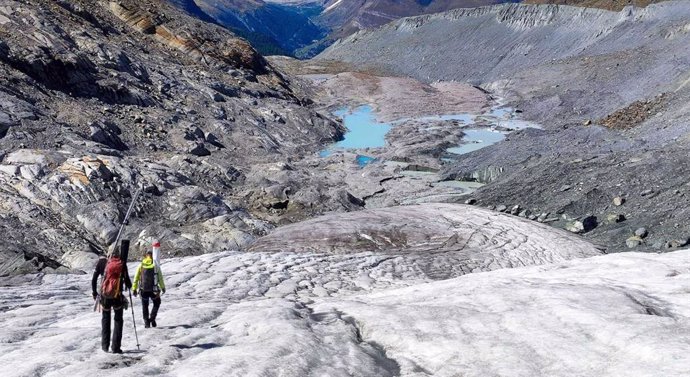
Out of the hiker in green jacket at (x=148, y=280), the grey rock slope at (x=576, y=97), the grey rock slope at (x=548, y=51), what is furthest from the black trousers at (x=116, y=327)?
the grey rock slope at (x=548, y=51)

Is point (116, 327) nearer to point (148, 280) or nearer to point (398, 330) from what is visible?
point (148, 280)

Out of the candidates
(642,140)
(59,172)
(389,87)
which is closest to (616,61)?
(389,87)

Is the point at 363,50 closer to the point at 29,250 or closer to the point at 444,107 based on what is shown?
the point at 444,107

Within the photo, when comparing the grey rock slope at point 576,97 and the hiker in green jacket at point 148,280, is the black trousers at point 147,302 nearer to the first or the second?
the hiker in green jacket at point 148,280

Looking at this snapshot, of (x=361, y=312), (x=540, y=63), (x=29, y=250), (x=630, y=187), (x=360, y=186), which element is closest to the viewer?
(x=361, y=312)

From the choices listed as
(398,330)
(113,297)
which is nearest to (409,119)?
(398,330)

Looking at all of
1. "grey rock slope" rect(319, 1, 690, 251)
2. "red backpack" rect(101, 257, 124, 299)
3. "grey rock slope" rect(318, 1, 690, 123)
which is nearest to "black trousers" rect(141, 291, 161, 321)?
"red backpack" rect(101, 257, 124, 299)

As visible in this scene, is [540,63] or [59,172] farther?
[540,63]

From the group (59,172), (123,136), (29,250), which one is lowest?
(29,250)
